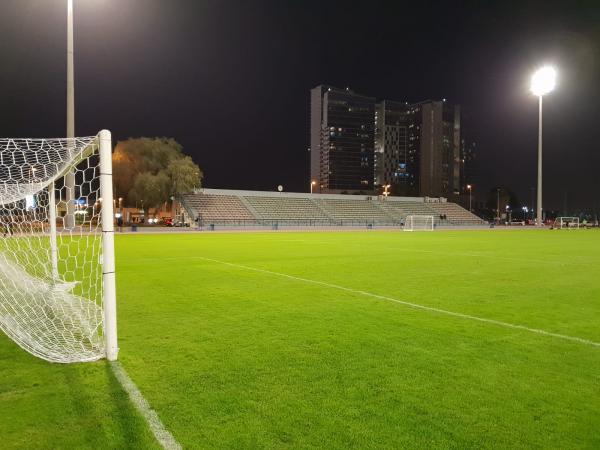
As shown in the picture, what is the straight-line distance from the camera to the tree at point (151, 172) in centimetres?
4872

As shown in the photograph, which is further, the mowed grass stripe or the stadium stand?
the stadium stand

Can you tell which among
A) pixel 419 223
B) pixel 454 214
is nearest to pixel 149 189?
pixel 419 223

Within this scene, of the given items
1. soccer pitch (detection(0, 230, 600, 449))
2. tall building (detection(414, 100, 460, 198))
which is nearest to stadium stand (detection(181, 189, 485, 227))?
soccer pitch (detection(0, 230, 600, 449))

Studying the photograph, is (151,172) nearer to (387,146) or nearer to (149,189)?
(149,189)

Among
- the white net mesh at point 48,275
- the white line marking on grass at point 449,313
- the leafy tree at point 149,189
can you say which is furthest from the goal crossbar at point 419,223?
the white net mesh at point 48,275

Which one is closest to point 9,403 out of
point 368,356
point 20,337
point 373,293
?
point 20,337

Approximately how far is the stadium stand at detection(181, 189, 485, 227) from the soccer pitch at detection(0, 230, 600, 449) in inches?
1597

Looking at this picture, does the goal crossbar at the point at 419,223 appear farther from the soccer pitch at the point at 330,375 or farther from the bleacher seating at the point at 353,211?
the soccer pitch at the point at 330,375

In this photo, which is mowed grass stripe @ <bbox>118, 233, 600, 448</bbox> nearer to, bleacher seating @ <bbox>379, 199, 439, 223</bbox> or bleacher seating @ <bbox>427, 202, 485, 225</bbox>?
bleacher seating @ <bbox>379, 199, 439, 223</bbox>

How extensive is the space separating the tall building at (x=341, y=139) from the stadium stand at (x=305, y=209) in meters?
57.5

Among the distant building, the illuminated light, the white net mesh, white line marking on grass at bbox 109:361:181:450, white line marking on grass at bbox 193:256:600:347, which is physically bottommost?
white line marking on grass at bbox 109:361:181:450

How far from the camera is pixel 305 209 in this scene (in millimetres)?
62781

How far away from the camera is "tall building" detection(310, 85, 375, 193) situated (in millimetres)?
129250

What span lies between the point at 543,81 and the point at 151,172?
42202mm
